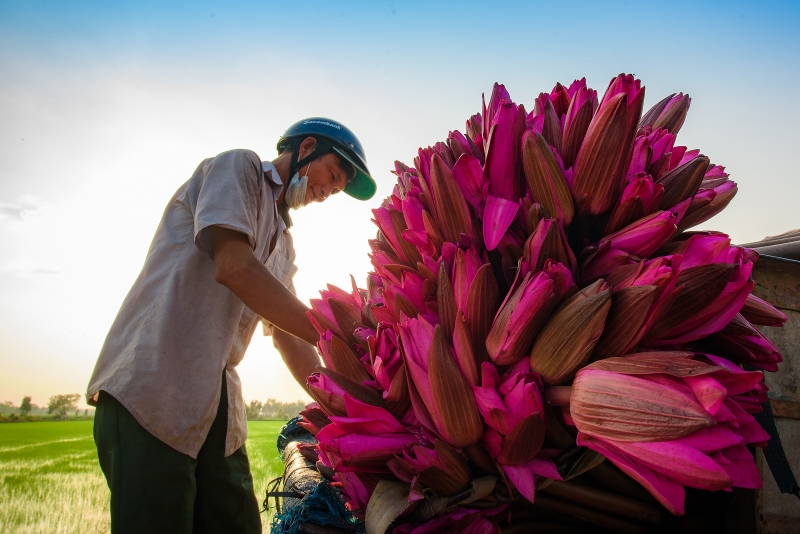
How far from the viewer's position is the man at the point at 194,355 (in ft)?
4.22

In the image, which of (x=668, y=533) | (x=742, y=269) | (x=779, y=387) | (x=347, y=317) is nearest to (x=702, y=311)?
(x=742, y=269)

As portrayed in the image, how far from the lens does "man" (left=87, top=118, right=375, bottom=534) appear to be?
1.29 metres

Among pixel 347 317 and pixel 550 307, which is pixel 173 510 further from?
pixel 550 307

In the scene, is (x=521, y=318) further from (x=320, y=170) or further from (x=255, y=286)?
(x=320, y=170)

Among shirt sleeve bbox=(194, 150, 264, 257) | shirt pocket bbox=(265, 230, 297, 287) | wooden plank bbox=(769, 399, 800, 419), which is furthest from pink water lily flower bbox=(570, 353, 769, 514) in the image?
shirt pocket bbox=(265, 230, 297, 287)

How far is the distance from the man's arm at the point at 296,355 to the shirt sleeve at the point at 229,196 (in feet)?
2.16

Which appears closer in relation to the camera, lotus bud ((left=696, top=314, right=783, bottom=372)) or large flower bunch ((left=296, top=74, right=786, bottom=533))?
large flower bunch ((left=296, top=74, right=786, bottom=533))

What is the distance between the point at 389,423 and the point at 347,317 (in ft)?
0.66

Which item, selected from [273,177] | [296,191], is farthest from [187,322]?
[296,191]

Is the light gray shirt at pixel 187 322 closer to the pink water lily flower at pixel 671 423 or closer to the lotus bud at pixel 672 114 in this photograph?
the lotus bud at pixel 672 114

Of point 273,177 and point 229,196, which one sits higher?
point 273,177

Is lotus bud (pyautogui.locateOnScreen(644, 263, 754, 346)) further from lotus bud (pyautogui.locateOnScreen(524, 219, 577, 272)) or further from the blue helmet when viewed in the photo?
the blue helmet

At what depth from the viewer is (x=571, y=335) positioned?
0.41 metres

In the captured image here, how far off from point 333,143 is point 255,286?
3.23 ft
